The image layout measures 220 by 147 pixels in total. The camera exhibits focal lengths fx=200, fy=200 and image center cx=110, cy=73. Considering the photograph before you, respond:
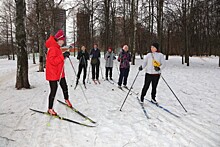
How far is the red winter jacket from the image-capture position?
528 centimetres

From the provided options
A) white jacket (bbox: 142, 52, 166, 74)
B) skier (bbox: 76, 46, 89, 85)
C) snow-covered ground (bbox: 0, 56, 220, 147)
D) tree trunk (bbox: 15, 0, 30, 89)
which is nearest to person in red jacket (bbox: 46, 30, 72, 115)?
snow-covered ground (bbox: 0, 56, 220, 147)

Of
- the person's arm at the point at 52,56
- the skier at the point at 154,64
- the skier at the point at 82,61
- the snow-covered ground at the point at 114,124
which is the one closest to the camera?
the snow-covered ground at the point at 114,124

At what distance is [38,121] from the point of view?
4.94 meters

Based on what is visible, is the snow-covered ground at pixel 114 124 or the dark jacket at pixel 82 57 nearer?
the snow-covered ground at pixel 114 124

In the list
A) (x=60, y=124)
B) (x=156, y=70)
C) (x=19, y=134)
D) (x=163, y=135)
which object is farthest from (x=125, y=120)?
(x=19, y=134)

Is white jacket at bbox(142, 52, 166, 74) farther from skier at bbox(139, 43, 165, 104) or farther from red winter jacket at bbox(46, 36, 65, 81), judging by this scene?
red winter jacket at bbox(46, 36, 65, 81)

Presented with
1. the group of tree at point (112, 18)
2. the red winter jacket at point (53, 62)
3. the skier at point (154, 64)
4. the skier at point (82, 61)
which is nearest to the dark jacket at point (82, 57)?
the skier at point (82, 61)

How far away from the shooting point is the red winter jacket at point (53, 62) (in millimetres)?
5281

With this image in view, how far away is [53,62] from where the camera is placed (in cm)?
529

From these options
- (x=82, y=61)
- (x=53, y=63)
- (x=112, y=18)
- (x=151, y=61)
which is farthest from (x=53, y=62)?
(x=112, y=18)

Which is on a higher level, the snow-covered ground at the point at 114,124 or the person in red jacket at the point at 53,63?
the person in red jacket at the point at 53,63

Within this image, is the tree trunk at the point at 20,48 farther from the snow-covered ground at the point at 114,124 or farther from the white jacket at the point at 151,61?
the white jacket at the point at 151,61

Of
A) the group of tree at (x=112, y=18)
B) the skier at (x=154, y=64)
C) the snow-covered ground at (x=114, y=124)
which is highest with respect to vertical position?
the group of tree at (x=112, y=18)

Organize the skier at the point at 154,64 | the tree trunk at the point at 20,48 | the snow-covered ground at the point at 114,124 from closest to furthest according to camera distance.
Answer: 1. the snow-covered ground at the point at 114,124
2. the skier at the point at 154,64
3. the tree trunk at the point at 20,48
